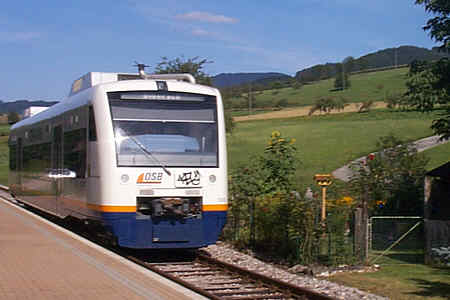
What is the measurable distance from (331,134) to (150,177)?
61890 mm

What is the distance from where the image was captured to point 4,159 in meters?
83.9

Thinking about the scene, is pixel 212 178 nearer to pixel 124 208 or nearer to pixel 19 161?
pixel 124 208

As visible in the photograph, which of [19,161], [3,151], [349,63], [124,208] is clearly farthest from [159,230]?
[349,63]

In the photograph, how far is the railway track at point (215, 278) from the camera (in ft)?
32.8

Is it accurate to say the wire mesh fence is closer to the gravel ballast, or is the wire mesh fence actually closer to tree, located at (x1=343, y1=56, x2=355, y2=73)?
the gravel ballast

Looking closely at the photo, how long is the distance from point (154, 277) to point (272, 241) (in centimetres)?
602

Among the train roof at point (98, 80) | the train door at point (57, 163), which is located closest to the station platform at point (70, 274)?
the train door at point (57, 163)

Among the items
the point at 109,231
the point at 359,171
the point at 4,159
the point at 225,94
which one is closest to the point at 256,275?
the point at 109,231

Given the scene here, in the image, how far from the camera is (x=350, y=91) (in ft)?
410

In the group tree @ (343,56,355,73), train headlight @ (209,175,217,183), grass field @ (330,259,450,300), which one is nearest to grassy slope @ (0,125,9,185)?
train headlight @ (209,175,217,183)

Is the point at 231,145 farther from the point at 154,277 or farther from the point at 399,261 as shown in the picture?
the point at 154,277

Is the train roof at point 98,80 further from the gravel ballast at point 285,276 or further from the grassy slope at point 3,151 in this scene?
the grassy slope at point 3,151

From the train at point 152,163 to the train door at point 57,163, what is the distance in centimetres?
181

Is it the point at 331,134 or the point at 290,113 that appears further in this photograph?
the point at 290,113
